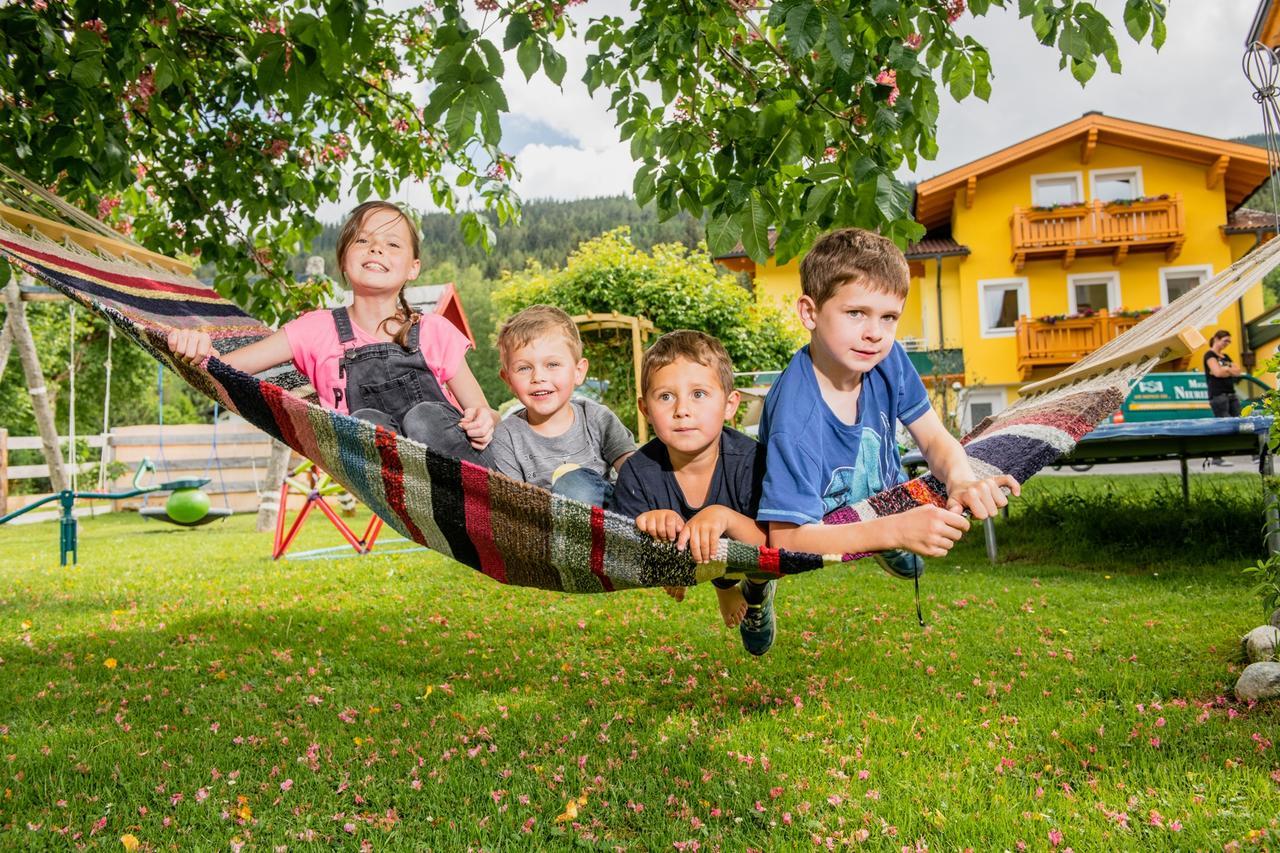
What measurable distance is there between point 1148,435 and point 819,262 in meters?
3.47

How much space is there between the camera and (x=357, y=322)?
6.58 feet

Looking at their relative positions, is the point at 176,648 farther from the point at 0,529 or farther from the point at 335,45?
the point at 0,529

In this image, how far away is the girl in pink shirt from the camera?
6.33ft

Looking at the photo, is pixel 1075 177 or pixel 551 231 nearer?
pixel 1075 177

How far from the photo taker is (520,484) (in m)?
1.64

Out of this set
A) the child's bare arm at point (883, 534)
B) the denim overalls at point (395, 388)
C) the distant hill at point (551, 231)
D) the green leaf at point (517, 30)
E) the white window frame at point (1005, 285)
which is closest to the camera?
the child's bare arm at point (883, 534)

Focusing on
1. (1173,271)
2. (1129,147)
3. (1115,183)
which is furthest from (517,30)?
(1173,271)

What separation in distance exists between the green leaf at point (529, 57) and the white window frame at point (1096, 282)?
15.5 meters

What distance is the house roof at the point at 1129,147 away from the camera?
1435 centimetres

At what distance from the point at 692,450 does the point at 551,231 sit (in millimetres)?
38590

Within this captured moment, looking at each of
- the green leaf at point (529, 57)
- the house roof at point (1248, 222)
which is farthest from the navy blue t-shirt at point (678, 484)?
the house roof at point (1248, 222)

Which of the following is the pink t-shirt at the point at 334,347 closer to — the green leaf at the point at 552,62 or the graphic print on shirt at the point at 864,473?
the green leaf at the point at 552,62

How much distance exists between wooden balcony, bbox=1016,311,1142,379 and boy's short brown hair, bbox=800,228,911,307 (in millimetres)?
14440

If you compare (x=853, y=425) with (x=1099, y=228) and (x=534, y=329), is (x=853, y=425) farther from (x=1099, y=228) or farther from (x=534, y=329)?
(x=1099, y=228)
